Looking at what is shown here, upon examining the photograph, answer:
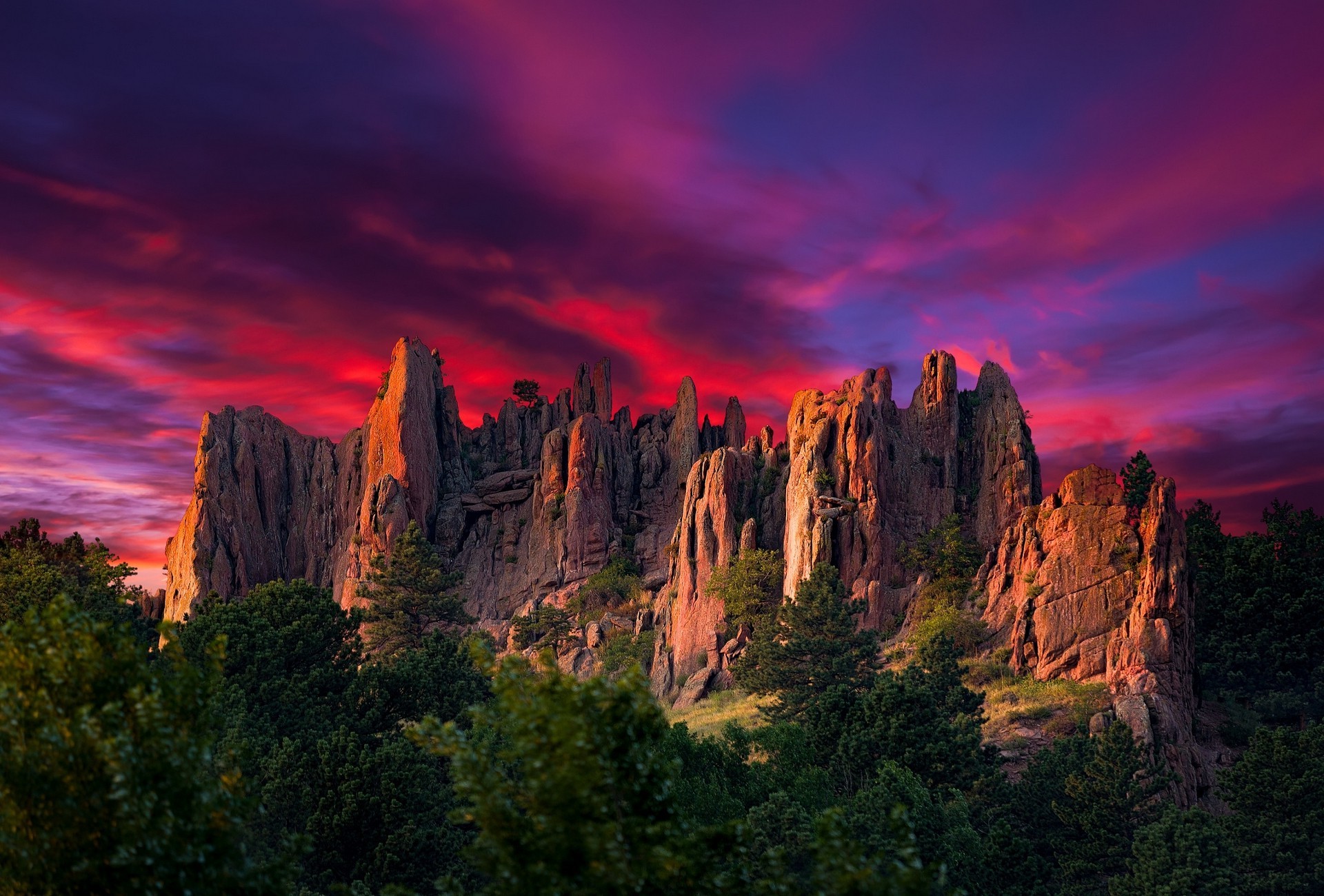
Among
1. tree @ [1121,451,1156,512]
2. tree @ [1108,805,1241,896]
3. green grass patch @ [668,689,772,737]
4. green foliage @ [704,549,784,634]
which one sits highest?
tree @ [1121,451,1156,512]

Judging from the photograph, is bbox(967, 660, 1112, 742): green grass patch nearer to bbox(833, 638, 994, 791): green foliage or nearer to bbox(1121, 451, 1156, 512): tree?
bbox(833, 638, 994, 791): green foliage

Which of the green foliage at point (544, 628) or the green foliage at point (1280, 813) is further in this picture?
the green foliage at point (544, 628)

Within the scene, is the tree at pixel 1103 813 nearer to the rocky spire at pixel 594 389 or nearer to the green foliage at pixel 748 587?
the green foliage at pixel 748 587

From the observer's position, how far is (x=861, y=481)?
97812 millimetres

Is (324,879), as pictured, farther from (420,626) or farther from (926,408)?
(926,408)

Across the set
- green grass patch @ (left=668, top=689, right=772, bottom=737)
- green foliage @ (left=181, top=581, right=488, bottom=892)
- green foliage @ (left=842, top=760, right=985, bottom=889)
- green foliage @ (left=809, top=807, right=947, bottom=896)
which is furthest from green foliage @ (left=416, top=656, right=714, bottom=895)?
green grass patch @ (left=668, top=689, right=772, bottom=737)

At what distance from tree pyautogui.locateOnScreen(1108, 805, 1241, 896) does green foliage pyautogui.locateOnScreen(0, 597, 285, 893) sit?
118ft

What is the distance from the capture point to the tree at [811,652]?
220 ft

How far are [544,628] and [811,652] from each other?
153 feet

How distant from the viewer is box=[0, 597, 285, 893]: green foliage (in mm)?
11688

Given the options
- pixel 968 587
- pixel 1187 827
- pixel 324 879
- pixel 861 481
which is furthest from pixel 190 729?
pixel 861 481

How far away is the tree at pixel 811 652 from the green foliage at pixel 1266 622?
966 inches

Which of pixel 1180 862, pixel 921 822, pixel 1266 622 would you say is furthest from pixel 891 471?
pixel 921 822

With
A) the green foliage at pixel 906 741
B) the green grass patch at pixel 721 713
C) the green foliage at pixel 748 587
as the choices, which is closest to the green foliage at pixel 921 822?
the green foliage at pixel 906 741
